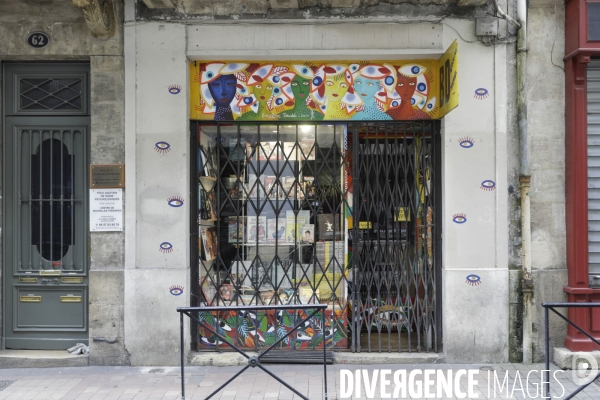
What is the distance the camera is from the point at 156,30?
25.4 feet

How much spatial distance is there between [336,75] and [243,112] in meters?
1.24

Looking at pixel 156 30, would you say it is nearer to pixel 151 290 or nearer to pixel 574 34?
pixel 151 290

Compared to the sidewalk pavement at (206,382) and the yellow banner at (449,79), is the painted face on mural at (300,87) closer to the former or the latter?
the yellow banner at (449,79)

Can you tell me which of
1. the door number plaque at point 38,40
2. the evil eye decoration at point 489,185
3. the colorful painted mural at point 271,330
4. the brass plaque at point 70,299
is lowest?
the colorful painted mural at point 271,330

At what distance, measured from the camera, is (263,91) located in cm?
793

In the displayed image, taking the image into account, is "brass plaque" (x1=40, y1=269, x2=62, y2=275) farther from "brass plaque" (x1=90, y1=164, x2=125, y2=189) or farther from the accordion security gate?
the accordion security gate

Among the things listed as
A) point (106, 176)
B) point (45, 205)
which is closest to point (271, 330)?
point (106, 176)

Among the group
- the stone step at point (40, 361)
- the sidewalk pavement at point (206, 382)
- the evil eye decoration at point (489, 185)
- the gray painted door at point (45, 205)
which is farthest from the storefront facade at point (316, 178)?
the sidewalk pavement at point (206, 382)

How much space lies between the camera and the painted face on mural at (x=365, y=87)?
791cm

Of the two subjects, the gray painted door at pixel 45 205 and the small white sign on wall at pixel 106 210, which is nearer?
the small white sign on wall at pixel 106 210

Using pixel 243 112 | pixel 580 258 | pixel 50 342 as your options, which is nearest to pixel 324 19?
pixel 243 112

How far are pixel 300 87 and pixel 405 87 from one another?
1.31 metres

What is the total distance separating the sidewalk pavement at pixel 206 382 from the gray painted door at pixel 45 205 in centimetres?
70

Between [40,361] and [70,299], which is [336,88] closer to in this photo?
[70,299]
